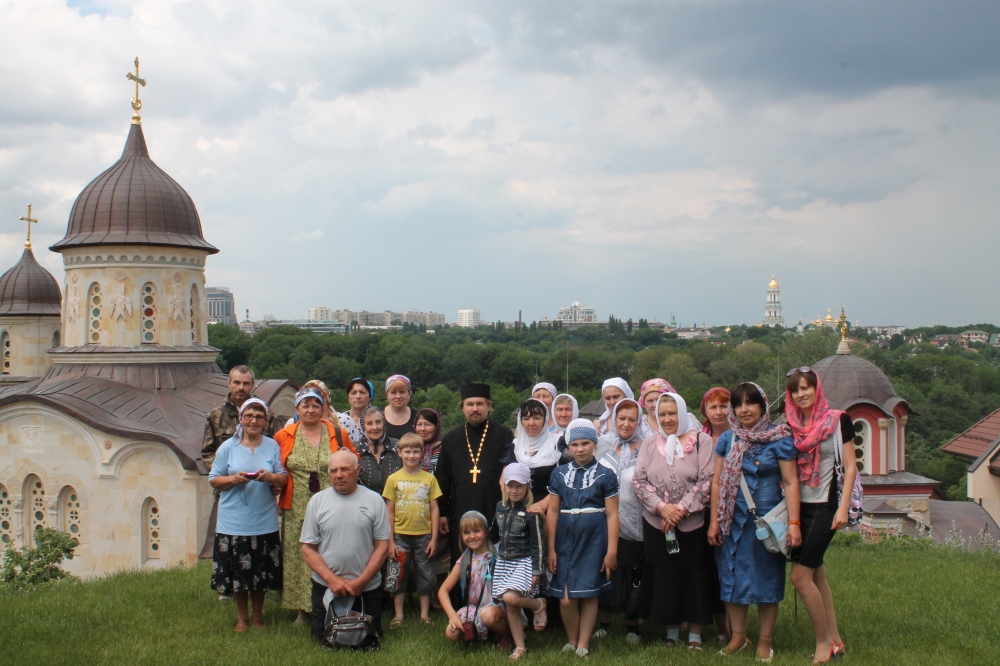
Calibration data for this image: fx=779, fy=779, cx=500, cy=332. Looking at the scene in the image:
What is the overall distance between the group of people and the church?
7846 mm

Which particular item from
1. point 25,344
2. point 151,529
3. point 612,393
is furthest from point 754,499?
point 25,344

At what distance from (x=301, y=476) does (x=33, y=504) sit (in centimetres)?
1034

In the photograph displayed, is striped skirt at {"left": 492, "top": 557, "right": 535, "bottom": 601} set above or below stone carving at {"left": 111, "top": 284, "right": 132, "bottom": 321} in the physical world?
below

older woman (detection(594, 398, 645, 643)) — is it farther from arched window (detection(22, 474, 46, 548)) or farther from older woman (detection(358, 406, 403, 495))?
arched window (detection(22, 474, 46, 548))

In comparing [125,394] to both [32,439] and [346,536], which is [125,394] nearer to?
[32,439]

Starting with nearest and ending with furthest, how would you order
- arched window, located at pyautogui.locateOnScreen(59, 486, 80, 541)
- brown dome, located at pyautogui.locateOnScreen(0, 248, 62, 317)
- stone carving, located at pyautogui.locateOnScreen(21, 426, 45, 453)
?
arched window, located at pyautogui.locateOnScreen(59, 486, 80, 541), stone carving, located at pyautogui.locateOnScreen(21, 426, 45, 453), brown dome, located at pyautogui.locateOnScreen(0, 248, 62, 317)

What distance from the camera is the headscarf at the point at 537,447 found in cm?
559

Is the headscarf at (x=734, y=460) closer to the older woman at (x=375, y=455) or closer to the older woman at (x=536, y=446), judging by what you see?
the older woman at (x=536, y=446)

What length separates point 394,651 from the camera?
5207 millimetres

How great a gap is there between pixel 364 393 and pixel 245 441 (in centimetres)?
111

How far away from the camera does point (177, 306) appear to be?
15.4 m

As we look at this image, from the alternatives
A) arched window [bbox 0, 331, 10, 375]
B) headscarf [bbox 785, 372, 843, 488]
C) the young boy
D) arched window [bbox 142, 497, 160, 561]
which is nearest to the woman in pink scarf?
headscarf [bbox 785, 372, 843, 488]

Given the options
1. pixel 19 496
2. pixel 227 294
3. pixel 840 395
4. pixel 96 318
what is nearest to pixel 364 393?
pixel 19 496

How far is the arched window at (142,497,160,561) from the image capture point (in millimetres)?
12984
